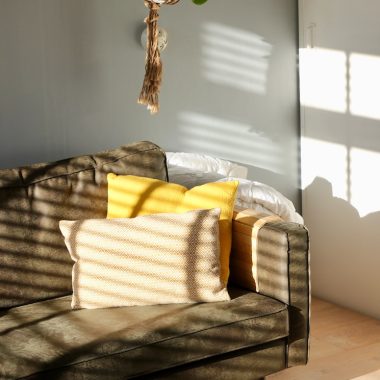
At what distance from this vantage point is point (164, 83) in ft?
11.6

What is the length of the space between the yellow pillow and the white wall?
977 mm

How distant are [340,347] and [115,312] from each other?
1159 mm

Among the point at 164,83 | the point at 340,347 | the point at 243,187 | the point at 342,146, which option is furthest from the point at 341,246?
the point at 164,83

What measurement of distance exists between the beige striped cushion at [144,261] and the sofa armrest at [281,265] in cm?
18

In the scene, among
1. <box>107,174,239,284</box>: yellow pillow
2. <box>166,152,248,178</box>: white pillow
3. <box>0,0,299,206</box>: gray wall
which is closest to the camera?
<box>107,174,239,284</box>: yellow pillow

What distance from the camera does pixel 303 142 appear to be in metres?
3.97

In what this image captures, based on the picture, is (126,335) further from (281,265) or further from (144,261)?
(281,265)

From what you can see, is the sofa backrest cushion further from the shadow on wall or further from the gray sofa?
the shadow on wall

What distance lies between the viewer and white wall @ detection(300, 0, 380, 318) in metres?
3.56

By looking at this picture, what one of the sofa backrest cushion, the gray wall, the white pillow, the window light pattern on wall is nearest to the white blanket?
the white pillow

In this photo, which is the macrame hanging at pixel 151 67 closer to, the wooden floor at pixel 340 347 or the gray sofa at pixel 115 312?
the gray sofa at pixel 115 312

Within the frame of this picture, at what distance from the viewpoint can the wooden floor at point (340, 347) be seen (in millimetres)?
3064

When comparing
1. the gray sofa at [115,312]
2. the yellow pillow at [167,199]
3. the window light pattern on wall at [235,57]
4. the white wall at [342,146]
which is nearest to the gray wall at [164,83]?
the window light pattern on wall at [235,57]

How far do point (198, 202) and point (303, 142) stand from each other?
1.27 m
